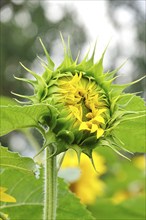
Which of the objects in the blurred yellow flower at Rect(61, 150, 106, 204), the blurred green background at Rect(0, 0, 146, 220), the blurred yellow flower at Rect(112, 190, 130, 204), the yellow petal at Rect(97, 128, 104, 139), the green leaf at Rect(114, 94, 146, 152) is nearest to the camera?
the yellow petal at Rect(97, 128, 104, 139)

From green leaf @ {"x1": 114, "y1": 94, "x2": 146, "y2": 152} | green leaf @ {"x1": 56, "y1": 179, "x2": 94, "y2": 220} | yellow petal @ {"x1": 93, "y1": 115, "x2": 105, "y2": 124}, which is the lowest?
green leaf @ {"x1": 56, "y1": 179, "x2": 94, "y2": 220}

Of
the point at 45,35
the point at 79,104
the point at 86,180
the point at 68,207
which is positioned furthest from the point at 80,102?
the point at 45,35

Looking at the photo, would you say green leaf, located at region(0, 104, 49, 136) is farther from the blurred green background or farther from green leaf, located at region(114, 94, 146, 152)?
the blurred green background

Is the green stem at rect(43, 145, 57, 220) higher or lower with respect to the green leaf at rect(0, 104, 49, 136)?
lower

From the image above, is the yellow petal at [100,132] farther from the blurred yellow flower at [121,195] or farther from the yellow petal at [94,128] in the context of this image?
the blurred yellow flower at [121,195]

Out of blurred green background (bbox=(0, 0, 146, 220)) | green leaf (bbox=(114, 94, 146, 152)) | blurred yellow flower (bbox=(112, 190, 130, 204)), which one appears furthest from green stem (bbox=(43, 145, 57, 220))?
blurred green background (bbox=(0, 0, 146, 220))

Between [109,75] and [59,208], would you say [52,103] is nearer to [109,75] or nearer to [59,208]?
[109,75]

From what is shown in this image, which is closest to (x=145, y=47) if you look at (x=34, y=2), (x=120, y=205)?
(x=34, y=2)
